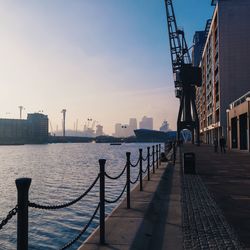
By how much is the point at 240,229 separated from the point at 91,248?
302cm

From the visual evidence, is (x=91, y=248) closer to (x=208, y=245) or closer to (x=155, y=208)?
(x=208, y=245)

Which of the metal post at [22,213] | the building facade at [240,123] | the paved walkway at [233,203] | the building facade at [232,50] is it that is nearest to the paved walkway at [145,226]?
the paved walkway at [233,203]

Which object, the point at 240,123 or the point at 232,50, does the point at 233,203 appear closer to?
the point at 240,123

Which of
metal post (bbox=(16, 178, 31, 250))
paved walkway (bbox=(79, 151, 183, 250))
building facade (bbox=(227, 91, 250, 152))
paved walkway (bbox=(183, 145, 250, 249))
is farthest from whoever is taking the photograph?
building facade (bbox=(227, 91, 250, 152))

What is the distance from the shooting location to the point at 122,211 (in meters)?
8.52

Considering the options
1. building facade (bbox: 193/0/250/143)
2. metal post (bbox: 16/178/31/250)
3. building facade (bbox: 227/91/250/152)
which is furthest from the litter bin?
building facade (bbox: 193/0/250/143)

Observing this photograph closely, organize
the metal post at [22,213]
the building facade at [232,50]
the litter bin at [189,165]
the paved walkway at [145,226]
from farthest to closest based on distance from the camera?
the building facade at [232,50] → the litter bin at [189,165] → the paved walkway at [145,226] → the metal post at [22,213]

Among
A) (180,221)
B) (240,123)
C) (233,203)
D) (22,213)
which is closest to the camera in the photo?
(22,213)

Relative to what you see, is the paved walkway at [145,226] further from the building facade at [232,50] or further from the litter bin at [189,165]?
the building facade at [232,50]

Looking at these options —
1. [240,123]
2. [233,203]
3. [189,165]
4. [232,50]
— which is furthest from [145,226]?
[232,50]

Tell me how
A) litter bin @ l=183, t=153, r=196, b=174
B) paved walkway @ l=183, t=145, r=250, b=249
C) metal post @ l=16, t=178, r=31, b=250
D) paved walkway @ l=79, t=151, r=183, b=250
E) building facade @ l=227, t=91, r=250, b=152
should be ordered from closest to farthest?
1. metal post @ l=16, t=178, r=31, b=250
2. paved walkway @ l=79, t=151, r=183, b=250
3. paved walkway @ l=183, t=145, r=250, b=249
4. litter bin @ l=183, t=153, r=196, b=174
5. building facade @ l=227, t=91, r=250, b=152

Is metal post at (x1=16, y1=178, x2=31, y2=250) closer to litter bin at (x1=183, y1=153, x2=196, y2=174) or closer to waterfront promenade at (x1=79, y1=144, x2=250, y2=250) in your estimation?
waterfront promenade at (x1=79, y1=144, x2=250, y2=250)

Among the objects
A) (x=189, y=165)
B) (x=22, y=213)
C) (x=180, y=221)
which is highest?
(x=22, y=213)

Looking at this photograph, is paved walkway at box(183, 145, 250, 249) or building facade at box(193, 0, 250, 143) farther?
building facade at box(193, 0, 250, 143)
